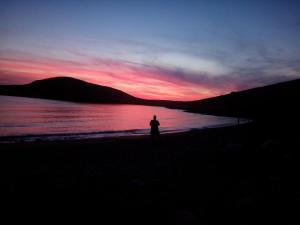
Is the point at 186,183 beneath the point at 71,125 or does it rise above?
beneath

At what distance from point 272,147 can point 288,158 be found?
105cm

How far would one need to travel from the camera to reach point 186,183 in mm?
7117

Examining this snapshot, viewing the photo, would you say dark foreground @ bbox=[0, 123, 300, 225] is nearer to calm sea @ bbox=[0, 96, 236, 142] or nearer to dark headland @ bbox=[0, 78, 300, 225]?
dark headland @ bbox=[0, 78, 300, 225]

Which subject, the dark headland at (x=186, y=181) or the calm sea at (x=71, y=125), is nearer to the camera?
the dark headland at (x=186, y=181)

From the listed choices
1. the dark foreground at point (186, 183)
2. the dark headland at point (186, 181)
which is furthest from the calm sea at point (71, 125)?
the dark foreground at point (186, 183)

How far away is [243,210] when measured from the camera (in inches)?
192

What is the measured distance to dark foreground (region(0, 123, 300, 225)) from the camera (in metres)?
4.75

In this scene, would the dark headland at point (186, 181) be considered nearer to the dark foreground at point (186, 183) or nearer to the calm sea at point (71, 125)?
the dark foreground at point (186, 183)

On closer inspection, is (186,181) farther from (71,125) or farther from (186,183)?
(71,125)

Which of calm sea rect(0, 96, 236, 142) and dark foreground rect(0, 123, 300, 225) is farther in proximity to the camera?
calm sea rect(0, 96, 236, 142)

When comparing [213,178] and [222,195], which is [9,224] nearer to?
[222,195]

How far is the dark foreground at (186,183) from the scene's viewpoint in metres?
4.75

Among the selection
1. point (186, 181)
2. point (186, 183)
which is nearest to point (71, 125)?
point (186, 181)

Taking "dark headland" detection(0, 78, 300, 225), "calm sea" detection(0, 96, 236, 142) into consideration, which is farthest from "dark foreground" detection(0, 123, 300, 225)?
"calm sea" detection(0, 96, 236, 142)
